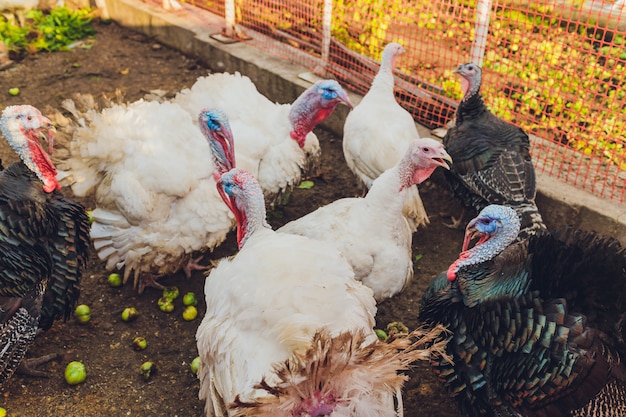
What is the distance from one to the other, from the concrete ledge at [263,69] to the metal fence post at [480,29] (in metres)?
0.75

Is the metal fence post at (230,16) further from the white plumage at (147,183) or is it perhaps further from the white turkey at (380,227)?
the white turkey at (380,227)

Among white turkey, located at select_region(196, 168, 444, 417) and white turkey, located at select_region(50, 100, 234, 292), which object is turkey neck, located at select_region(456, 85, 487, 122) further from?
white turkey, located at select_region(196, 168, 444, 417)

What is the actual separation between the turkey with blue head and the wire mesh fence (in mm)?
1697

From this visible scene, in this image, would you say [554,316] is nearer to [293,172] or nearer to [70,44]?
[293,172]

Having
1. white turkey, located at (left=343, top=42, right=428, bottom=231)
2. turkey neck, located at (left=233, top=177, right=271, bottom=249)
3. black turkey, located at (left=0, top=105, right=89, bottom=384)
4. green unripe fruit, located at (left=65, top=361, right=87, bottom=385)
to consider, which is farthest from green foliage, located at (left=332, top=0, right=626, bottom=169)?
green unripe fruit, located at (left=65, top=361, right=87, bottom=385)

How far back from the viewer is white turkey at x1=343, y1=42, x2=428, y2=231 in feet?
13.3

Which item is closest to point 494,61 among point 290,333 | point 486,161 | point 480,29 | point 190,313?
point 480,29

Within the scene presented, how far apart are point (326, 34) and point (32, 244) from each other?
363 cm

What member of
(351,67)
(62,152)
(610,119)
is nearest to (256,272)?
(62,152)

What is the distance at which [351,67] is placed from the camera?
568cm

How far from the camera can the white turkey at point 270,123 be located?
406 centimetres

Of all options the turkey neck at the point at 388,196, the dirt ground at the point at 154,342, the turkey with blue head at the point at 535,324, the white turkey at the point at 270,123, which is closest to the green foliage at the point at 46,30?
the dirt ground at the point at 154,342

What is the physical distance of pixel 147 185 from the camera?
11.5 feet

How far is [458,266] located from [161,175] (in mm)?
1888
